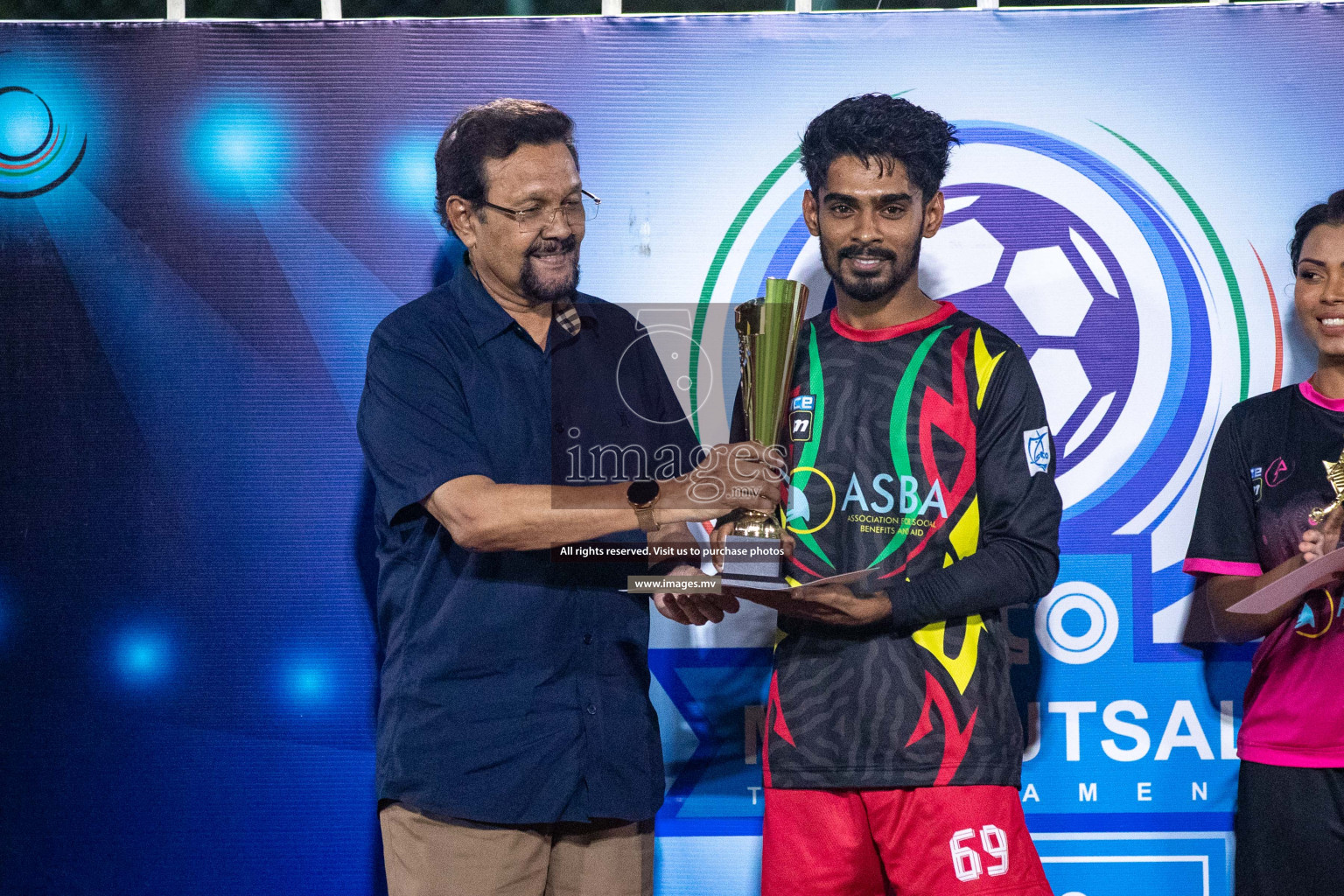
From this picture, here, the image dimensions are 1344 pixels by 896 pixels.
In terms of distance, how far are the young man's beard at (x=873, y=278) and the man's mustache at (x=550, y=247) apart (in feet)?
1.86

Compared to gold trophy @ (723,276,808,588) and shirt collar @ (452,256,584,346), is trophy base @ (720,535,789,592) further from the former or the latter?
shirt collar @ (452,256,584,346)

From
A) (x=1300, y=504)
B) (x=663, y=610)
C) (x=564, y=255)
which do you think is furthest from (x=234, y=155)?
(x=1300, y=504)

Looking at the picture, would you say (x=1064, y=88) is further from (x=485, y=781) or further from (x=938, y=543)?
(x=485, y=781)

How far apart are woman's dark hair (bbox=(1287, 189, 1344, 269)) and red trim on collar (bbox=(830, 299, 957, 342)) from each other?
946mm

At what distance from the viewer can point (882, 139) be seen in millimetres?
2396

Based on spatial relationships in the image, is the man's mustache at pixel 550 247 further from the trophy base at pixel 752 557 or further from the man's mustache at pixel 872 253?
the trophy base at pixel 752 557

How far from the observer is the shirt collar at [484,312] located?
2.30m

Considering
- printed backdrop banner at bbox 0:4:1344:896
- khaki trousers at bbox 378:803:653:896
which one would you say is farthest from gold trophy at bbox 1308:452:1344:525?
khaki trousers at bbox 378:803:653:896

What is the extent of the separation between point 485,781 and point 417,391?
75cm

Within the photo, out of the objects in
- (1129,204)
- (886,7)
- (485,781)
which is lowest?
(485,781)

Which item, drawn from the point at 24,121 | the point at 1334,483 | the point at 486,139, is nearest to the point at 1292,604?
the point at 1334,483

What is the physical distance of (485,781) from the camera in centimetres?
213

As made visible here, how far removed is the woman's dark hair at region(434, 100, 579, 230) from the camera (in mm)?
2338

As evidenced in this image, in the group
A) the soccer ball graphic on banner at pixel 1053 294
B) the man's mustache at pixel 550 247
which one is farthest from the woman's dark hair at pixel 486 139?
the soccer ball graphic on banner at pixel 1053 294
